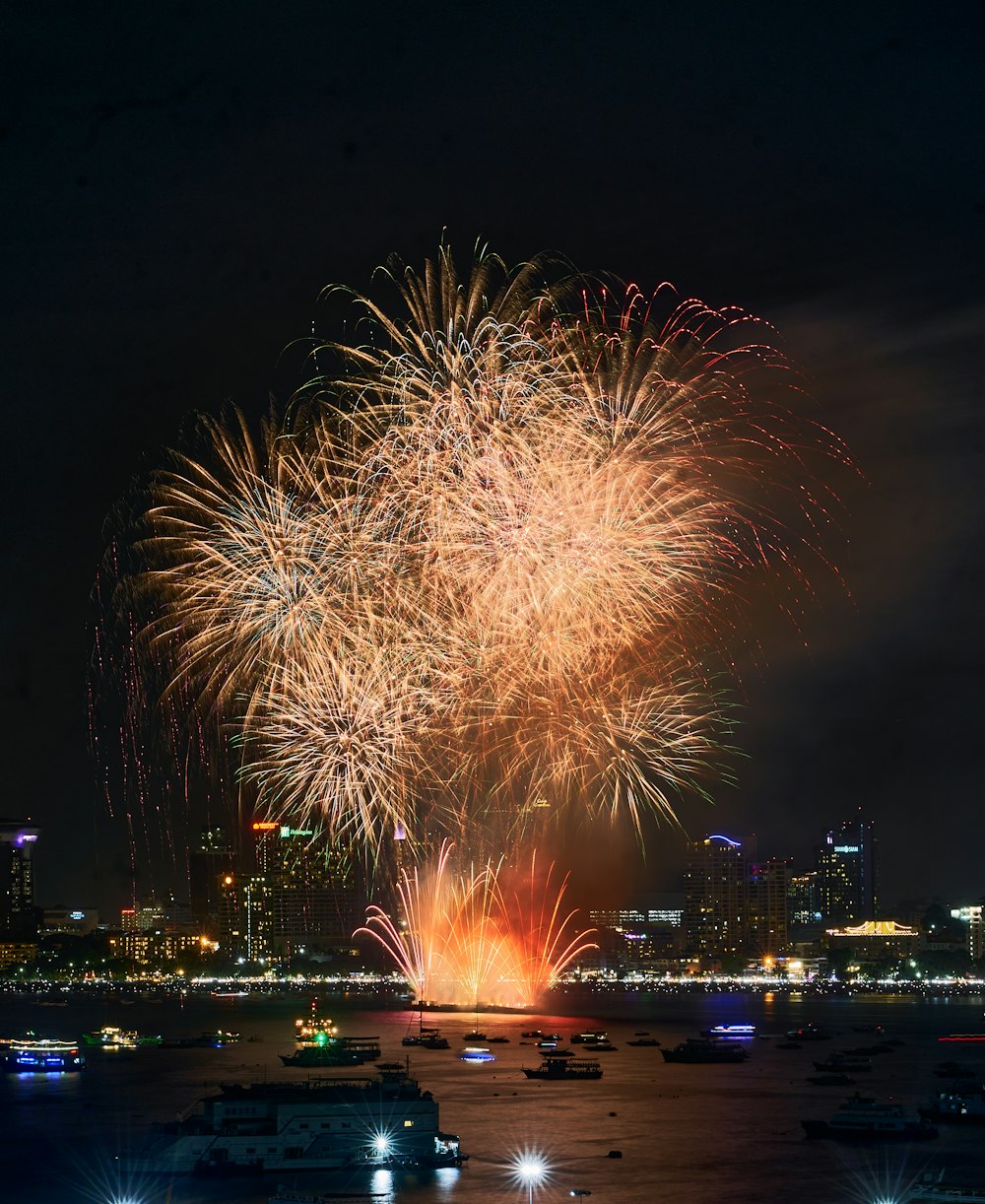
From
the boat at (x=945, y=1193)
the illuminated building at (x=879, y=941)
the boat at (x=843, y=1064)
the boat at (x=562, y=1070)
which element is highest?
the illuminated building at (x=879, y=941)

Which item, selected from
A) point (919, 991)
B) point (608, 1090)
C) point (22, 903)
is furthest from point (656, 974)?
point (608, 1090)

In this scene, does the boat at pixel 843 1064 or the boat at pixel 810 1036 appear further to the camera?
the boat at pixel 810 1036

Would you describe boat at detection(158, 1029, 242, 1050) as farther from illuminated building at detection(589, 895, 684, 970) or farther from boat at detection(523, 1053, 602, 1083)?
illuminated building at detection(589, 895, 684, 970)

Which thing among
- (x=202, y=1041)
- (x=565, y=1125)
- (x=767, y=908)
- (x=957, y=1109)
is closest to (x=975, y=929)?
(x=767, y=908)

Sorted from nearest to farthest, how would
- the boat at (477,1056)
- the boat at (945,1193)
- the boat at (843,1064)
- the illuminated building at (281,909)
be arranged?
the boat at (945,1193) < the boat at (843,1064) < the boat at (477,1056) < the illuminated building at (281,909)

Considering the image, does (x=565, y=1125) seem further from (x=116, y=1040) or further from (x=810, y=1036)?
(x=810, y=1036)

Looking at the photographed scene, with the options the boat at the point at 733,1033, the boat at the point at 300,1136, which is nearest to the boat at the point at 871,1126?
the boat at the point at 300,1136

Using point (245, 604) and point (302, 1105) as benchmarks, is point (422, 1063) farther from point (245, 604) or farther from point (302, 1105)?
point (245, 604)

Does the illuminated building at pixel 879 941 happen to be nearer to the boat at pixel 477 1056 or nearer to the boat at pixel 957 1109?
the boat at pixel 477 1056
